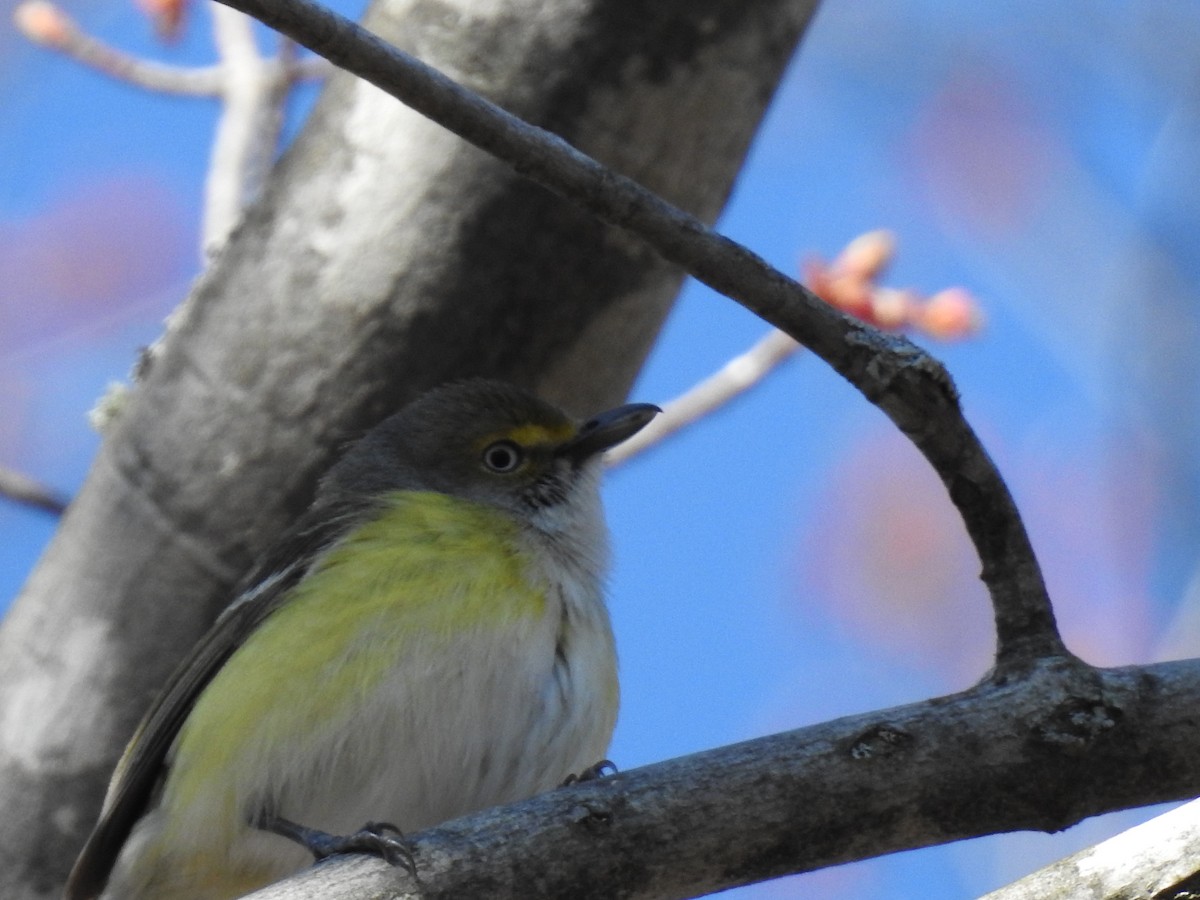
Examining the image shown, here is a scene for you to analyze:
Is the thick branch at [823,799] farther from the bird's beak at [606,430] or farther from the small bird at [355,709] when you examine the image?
the bird's beak at [606,430]

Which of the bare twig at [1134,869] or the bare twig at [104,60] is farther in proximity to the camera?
the bare twig at [104,60]

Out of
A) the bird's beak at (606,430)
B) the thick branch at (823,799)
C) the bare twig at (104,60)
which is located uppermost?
the bare twig at (104,60)

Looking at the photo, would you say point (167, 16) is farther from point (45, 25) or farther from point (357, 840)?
point (357, 840)

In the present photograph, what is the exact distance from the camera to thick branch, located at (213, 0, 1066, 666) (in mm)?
3268

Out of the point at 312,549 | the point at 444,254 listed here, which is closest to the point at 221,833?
the point at 312,549

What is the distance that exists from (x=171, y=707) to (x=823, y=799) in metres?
2.13

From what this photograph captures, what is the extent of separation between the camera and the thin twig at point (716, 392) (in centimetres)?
572

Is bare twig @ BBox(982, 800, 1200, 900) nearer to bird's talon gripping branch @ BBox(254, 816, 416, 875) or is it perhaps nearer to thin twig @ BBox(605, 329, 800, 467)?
bird's talon gripping branch @ BBox(254, 816, 416, 875)

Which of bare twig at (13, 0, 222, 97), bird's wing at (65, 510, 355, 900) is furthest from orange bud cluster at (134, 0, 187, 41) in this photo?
bird's wing at (65, 510, 355, 900)

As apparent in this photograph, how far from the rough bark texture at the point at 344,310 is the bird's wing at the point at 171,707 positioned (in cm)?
19

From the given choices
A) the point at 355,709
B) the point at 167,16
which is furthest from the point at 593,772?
the point at 167,16

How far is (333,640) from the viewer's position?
4.32 meters

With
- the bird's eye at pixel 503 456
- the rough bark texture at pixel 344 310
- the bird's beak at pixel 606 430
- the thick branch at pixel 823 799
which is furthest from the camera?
the bird's eye at pixel 503 456

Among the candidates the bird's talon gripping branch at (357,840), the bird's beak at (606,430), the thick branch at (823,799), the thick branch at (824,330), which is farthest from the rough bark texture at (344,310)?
the thick branch at (823,799)
